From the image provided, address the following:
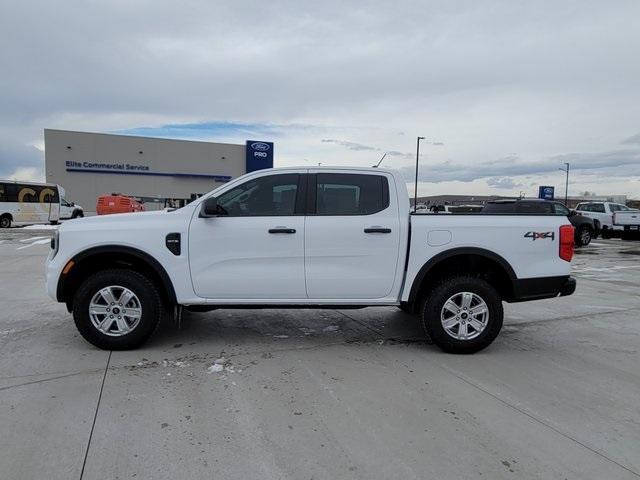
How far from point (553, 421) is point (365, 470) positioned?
1565 mm

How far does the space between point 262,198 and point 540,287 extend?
300 centimetres

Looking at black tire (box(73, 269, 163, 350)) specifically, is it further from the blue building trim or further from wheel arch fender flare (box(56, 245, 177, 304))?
the blue building trim

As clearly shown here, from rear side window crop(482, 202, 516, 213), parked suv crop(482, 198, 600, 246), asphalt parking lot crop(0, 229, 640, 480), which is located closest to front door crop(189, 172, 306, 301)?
asphalt parking lot crop(0, 229, 640, 480)

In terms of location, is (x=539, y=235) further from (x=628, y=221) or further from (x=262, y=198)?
(x=628, y=221)

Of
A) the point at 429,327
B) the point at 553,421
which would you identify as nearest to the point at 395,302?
the point at 429,327

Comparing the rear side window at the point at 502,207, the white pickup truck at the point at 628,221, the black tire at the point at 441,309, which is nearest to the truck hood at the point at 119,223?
the black tire at the point at 441,309

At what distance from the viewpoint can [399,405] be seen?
3867mm

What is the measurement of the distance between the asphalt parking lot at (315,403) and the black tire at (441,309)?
0.14m

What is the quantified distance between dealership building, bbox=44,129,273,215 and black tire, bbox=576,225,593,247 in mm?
30955

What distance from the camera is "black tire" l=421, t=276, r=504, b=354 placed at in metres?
5.11

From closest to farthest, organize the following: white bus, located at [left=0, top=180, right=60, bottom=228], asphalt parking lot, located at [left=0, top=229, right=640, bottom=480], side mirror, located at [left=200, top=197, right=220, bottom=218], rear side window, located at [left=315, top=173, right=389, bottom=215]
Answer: asphalt parking lot, located at [left=0, top=229, right=640, bottom=480] < side mirror, located at [left=200, top=197, right=220, bottom=218] < rear side window, located at [left=315, top=173, right=389, bottom=215] < white bus, located at [left=0, top=180, right=60, bottom=228]

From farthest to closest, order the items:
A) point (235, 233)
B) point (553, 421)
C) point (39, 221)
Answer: point (39, 221)
point (235, 233)
point (553, 421)

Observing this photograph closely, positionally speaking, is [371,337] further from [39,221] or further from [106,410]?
[39,221]

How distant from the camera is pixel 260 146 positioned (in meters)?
47.6
